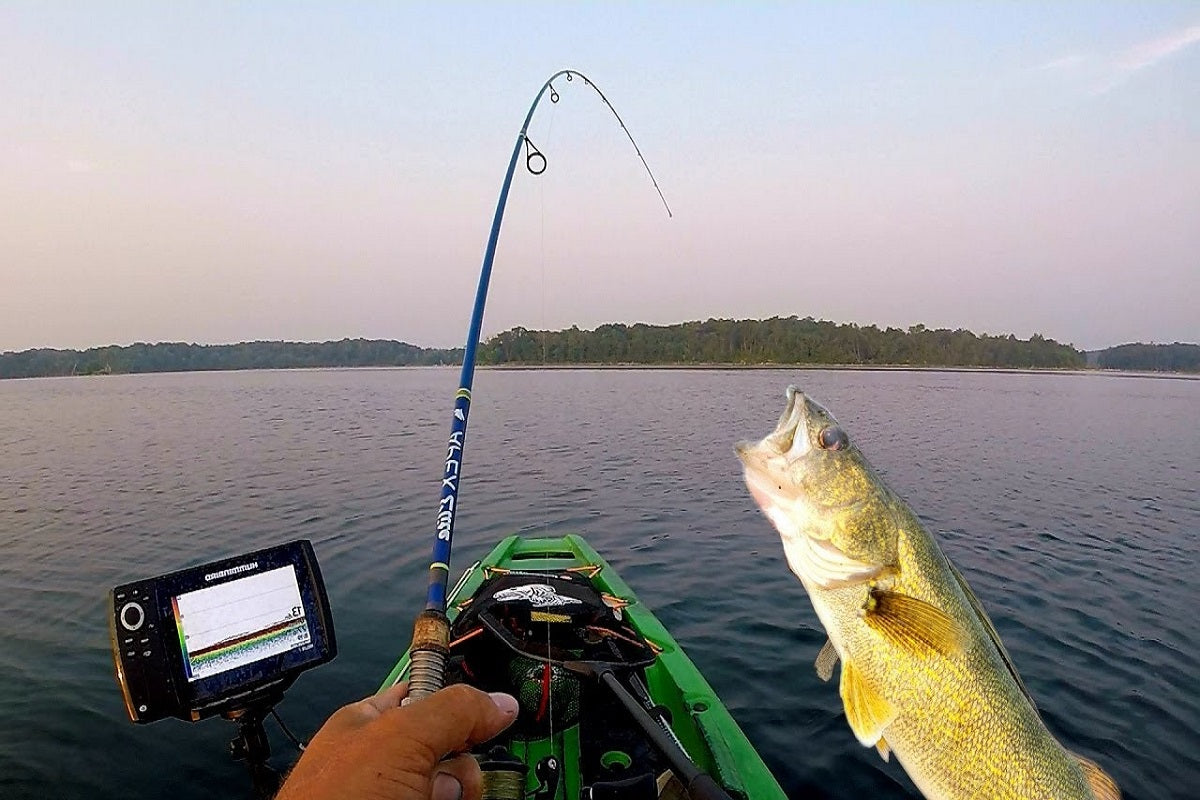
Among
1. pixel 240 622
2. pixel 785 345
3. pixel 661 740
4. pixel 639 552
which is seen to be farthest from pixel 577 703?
pixel 785 345

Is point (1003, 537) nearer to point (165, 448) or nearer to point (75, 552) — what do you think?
point (75, 552)

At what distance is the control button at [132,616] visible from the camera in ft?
8.82

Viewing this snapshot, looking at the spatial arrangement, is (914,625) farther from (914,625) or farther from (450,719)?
(450,719)

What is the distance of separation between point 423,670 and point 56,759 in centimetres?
616

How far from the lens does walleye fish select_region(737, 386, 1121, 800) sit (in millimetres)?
1992

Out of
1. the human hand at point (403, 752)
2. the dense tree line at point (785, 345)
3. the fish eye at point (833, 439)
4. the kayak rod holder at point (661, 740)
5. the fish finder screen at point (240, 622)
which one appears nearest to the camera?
the human hand at point (403, 752)

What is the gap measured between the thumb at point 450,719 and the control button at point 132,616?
186cm

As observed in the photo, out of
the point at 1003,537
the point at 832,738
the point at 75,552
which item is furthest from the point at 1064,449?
the point at 75,552

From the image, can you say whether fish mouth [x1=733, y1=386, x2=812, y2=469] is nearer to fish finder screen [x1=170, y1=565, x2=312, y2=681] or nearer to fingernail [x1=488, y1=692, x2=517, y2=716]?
fingernail [x1=488, y1=692, x2=517, y2=716]

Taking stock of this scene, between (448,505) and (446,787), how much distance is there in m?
2.88

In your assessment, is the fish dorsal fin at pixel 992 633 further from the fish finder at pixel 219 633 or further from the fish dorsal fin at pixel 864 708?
the fish finder at pixel 219 633

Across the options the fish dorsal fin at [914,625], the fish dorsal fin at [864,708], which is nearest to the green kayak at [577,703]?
the fish dorsal fin at [864,708]

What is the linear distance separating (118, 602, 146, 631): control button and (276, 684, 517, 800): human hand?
1618 mm

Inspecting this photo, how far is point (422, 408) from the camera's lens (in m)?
40.7
